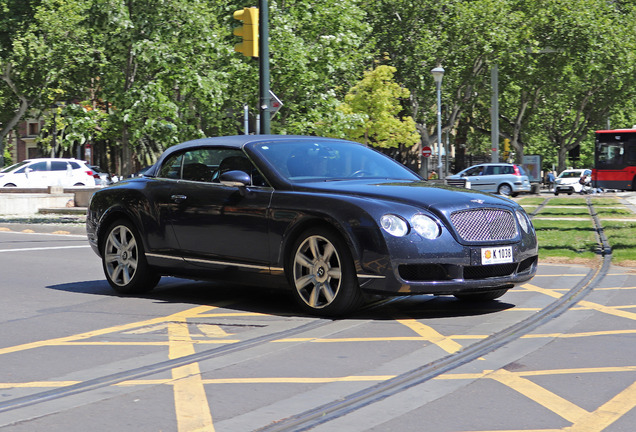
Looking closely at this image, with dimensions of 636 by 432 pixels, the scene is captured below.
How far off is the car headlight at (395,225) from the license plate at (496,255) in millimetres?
679

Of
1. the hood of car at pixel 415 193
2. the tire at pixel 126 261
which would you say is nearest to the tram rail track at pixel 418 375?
the hood of car at pixel 415 193

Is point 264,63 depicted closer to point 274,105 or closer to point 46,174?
point 274,105

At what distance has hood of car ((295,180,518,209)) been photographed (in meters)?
7.71

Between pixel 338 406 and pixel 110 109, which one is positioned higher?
pixel 110 109

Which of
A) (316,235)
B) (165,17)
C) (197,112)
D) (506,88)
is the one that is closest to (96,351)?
(316,235)

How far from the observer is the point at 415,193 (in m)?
7.88

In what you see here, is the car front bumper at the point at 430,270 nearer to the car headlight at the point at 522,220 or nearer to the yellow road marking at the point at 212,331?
the car headlight at the point at 522,220

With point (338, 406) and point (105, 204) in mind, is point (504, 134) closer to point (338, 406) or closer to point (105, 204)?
point (105, 204)

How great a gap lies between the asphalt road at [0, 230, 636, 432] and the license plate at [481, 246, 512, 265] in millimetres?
447

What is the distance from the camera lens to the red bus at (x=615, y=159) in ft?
146

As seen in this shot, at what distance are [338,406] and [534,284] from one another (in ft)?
18.2

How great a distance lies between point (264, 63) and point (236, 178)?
8.48 metres

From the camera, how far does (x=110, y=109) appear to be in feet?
81.2

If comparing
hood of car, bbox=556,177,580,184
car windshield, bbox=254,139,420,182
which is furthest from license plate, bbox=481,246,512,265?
hood of car, bbox=556,177,580,184
